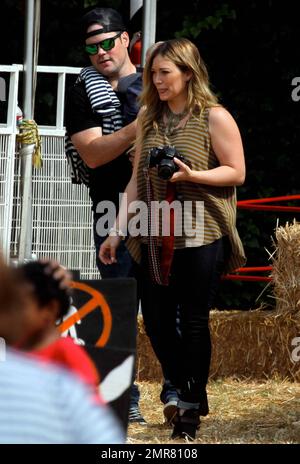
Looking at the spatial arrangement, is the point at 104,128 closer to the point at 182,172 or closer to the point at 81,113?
the point at 81,113

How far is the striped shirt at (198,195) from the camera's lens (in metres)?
4.88

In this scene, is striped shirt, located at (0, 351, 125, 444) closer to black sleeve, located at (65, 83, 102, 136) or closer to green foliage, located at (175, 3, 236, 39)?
black sleeve, located at (65, 83, 102, 136)

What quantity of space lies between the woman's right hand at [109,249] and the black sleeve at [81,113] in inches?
22.6

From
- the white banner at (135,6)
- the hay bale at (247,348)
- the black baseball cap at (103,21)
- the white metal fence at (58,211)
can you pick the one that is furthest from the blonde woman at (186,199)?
the white metal fence at (58,211)

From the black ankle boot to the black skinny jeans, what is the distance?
0.12ft

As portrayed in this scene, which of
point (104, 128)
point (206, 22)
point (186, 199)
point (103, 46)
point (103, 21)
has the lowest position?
point (186, 199)

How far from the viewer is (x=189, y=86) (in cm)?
501

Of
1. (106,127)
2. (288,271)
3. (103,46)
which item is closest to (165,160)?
(106,127)

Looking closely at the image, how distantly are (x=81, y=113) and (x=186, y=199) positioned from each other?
771 millimetres

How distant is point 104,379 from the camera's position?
144 inches

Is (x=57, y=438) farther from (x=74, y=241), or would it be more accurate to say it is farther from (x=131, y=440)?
(x=74, y=241)

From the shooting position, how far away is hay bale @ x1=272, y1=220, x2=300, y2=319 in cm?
727

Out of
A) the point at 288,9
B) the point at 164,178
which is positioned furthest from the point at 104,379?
the point at 288,9

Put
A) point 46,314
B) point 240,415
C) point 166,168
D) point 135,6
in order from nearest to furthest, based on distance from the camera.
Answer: point 46,314
point 166,168
point 240,415
point 135,6
